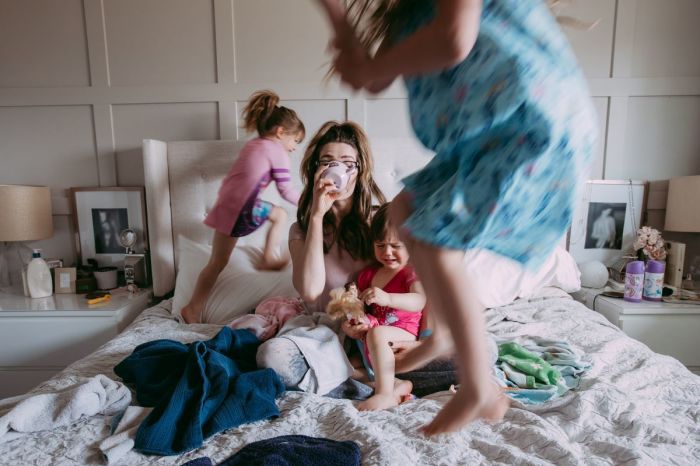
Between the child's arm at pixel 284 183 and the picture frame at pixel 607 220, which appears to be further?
the picture frame at pixel 607 220

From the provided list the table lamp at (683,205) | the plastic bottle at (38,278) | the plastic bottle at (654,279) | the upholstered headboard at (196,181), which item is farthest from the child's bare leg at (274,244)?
the table lamp at (683,205)

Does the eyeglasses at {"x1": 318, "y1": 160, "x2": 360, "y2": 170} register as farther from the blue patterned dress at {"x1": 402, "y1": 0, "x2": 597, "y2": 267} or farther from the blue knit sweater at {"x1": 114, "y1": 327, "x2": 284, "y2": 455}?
the blue patterned dress at {"x1": 402, "y1": 0, "x2": 597, "y2": 267}

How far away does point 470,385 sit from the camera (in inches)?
27.6

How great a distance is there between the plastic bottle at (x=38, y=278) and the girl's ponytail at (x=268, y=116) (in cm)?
130

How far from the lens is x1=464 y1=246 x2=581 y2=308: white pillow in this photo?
1.90m

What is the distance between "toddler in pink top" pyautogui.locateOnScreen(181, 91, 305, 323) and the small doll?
811mm

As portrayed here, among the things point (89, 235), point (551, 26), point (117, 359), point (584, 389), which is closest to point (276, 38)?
point (89, 235)

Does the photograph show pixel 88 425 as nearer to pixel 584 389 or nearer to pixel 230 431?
pixel 230 431

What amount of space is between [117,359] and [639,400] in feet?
5.21

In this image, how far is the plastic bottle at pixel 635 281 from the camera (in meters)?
2.01

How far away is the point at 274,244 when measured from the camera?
2152mm

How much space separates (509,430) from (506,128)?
0.74 m

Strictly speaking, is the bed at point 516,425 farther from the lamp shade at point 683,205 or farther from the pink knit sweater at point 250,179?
the lamp shade at point 683,205

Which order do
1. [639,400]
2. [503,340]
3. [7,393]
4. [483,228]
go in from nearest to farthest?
1. [483,228]
2. [639,400]
3. [503,340]
4. [7,393]
